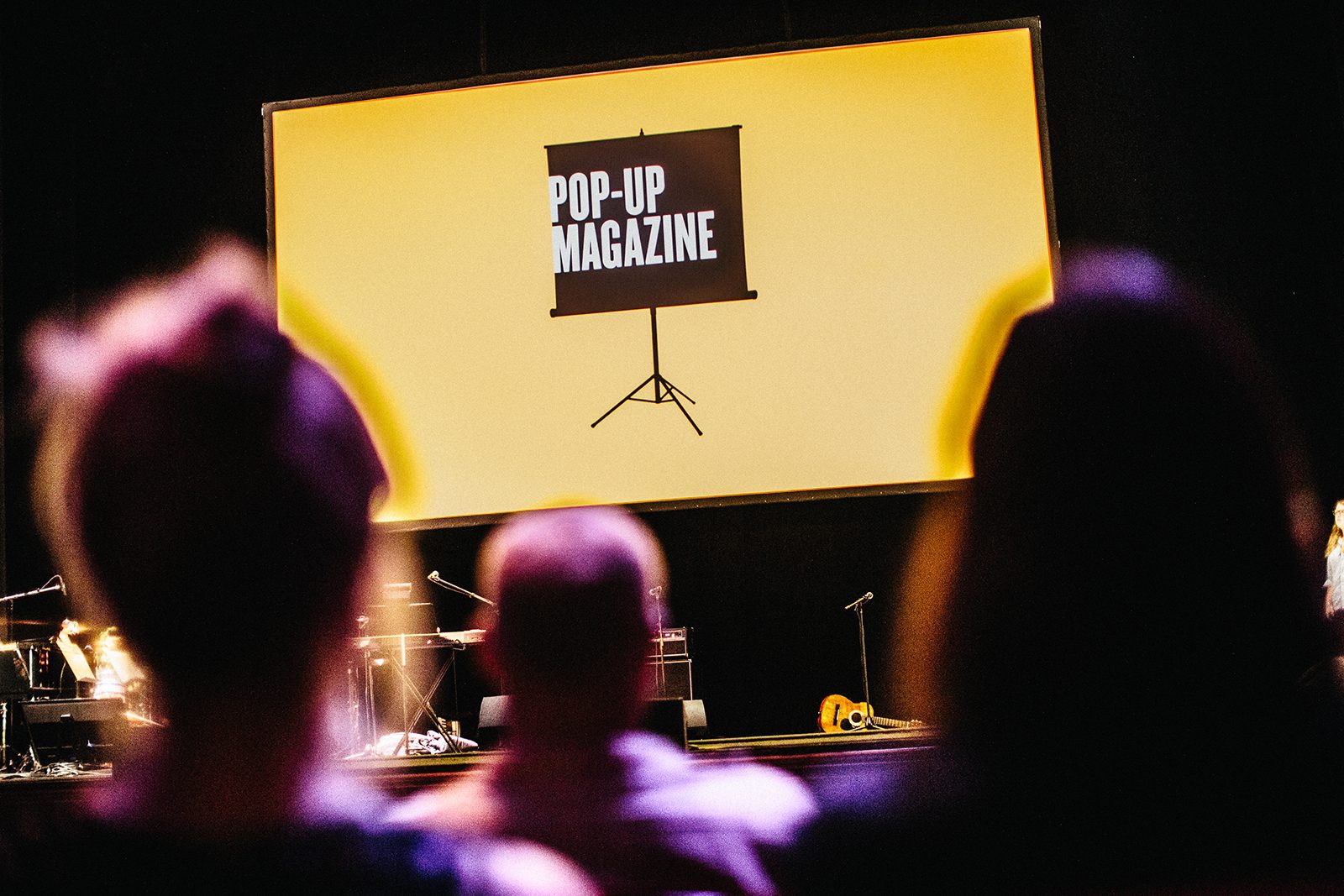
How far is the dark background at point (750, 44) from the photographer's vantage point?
5.07 meters

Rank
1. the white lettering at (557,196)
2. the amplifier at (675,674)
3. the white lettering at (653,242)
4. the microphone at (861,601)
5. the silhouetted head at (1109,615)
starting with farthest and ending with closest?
the white lettering at (557,196), the white lettering at (653,242), the amplifier at (675,674), the microphone at (861,601), the silhouetted head at (1109,615)

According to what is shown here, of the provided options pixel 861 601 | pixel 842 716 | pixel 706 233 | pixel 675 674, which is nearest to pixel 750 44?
pixel 706 233

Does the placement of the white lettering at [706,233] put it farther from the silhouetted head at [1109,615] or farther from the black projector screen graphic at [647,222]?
the silhouetted head at [1109,615]

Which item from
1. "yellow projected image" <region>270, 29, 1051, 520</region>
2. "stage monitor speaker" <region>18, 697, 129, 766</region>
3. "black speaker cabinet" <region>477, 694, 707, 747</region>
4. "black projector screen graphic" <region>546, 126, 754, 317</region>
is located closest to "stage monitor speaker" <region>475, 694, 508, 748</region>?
"black speaker cabinet" <region>477, 694, 707, 747</region>

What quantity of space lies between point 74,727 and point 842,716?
3.52 meters

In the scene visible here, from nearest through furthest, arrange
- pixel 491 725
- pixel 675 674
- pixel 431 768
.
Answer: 1. pixel 431 768
2. pixel 491 725
3. pixel 675 674

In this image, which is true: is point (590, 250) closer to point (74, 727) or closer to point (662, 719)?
point (662, 719)

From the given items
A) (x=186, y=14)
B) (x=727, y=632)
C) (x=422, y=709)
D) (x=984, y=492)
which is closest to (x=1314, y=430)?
(x=727, y=632)

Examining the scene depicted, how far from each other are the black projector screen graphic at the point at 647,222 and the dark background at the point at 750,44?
688mm

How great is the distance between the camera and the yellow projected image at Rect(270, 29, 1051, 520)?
4.85m

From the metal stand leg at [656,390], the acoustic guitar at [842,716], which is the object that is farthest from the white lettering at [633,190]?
the acoustic guitar at [842,716]

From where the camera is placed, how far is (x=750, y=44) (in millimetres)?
5328

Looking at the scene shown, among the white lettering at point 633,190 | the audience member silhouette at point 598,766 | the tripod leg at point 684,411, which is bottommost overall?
the audience member silhouette at point 598,766

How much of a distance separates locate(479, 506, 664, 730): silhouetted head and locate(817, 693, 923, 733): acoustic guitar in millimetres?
4083
